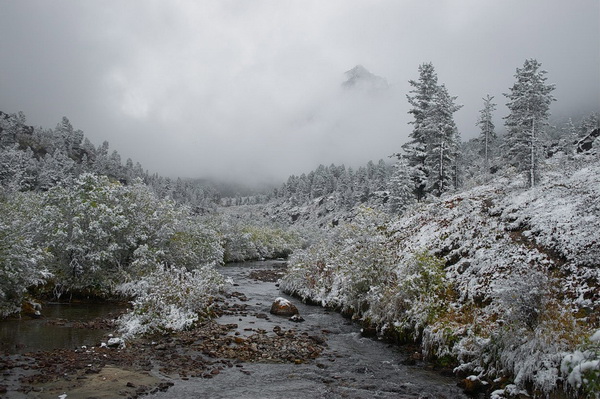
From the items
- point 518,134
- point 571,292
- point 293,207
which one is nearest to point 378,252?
point 571,292

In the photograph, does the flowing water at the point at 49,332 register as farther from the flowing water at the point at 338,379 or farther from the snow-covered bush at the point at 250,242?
the snow-covered bush at the point at 250,242

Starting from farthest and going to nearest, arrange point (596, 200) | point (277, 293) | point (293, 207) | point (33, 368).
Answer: point (293, 207) → point (277, 293) → point (596, 200) → point (33, 368)

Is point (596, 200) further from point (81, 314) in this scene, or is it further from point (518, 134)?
point (81, 314)

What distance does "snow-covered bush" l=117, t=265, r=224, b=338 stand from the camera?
59.0 feet

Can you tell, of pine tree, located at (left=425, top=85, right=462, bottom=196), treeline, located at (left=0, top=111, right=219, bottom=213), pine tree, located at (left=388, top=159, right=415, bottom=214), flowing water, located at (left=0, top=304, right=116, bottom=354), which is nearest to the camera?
flowing water, located at (left=0, top=304, right=116, bottom=354)

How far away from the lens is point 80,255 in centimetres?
2541

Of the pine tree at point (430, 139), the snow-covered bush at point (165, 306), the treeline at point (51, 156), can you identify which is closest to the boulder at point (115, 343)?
the snow-covered bush at point (165, 306)

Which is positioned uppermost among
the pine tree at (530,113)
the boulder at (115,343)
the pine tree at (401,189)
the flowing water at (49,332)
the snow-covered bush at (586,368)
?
the pine tree at (530,113)

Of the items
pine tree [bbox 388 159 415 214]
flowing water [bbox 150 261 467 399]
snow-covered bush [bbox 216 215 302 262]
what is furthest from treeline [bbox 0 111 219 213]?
flowing water [bbox 150 261 467 399]

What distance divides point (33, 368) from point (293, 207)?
559 ft

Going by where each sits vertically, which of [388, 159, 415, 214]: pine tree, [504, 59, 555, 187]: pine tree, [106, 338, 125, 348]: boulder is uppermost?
[504, 59, 555, 187]: pine tree

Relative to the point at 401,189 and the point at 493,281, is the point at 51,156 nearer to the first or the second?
the point at 401,189

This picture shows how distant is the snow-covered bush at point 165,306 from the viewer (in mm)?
17977

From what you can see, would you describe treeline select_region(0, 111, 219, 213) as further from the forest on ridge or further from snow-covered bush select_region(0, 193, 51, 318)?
snow-covered bush select_region(0, 193, 51, 318)
